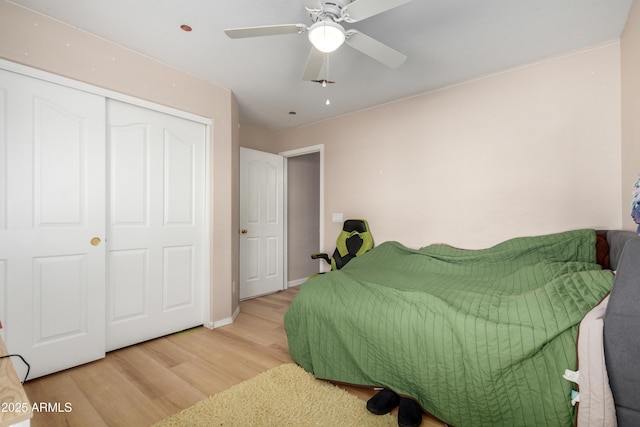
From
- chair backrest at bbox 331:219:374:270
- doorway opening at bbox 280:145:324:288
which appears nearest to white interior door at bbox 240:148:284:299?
doorway opening at bbox 280:145:324:288

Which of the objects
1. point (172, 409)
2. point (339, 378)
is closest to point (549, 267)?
point (339, 378)

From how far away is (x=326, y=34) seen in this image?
1531mm

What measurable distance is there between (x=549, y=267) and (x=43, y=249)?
3402 millimetres

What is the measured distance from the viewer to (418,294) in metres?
1.68

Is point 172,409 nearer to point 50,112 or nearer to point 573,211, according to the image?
point 50,112

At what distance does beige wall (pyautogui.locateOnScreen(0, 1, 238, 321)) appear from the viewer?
190 cm

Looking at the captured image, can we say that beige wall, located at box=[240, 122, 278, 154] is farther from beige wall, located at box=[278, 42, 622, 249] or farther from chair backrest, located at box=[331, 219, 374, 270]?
chair backrest, located at box=[331, 219, 374, 270]

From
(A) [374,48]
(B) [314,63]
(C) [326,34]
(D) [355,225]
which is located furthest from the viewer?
(D) [355,225]

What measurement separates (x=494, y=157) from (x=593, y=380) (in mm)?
1994

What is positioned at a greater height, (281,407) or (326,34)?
(326,34)

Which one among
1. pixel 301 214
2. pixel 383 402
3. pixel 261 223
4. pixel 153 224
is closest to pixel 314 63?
pixel 153 224

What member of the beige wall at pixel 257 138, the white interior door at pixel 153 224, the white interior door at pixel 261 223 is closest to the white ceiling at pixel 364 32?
the white interior door at pixel 153 224

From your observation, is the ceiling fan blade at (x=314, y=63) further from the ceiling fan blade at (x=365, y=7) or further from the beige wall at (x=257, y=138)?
the beige wall at (x=257, y=138)

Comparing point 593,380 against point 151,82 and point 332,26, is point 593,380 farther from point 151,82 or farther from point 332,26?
point 151,82
